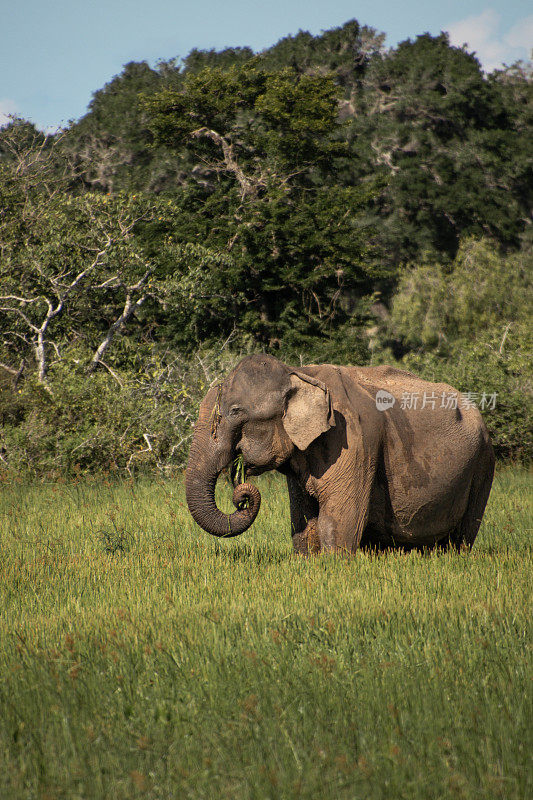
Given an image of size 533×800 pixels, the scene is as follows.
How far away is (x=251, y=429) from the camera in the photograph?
276 inches

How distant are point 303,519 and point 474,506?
1.96 meters

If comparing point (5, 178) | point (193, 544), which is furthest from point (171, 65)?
point (193, 544)

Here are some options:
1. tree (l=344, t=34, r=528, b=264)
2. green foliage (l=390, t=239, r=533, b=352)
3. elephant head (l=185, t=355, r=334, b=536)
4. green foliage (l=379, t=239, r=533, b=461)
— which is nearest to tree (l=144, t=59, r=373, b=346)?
green foliage (l=379, t=239, r=533, b=461)

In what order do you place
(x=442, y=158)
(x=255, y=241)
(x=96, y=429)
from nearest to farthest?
1. (x=96, y=429)
2. (x=255, y=241)
3. (x=442, y=158)

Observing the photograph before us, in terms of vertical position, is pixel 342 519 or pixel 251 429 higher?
pixel 251 429

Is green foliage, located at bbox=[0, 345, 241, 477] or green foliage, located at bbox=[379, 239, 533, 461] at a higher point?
green foliage, located at bbox=[379, 239, 533, 461]

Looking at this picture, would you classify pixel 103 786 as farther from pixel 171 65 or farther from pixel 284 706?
pixel 171 65

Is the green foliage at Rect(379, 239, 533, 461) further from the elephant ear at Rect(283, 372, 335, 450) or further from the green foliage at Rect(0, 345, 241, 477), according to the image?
the elephant ear at Rect(283, 372, 335, 450)

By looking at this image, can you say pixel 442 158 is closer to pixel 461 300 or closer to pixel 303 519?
pixel 461 300

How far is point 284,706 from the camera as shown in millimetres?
4477

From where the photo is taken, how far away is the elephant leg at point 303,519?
771 cm

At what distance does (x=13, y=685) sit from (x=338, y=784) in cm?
215

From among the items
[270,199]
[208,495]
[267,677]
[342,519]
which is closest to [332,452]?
[342,519]

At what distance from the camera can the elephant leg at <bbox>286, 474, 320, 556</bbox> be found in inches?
304
